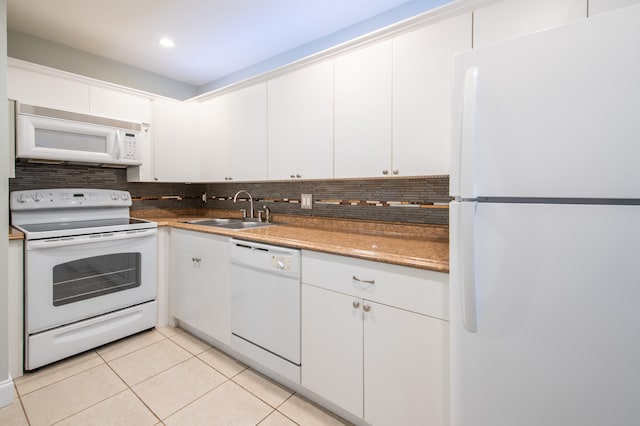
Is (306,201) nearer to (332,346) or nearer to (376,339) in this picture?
(332,346)

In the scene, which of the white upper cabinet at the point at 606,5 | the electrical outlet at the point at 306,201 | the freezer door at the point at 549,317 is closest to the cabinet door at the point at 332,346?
the freezer door at the point at 549,317

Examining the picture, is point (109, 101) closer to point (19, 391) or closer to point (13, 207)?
point (13, 207)

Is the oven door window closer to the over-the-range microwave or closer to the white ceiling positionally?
the over-the-range microwave

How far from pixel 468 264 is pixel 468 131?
42cm

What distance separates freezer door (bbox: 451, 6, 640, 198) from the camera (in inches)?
30.5

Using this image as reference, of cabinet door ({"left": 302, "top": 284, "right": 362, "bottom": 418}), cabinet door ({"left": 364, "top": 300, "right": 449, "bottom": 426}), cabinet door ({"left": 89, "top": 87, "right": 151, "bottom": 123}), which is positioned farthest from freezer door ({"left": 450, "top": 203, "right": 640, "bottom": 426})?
cabinet door ({"left": 89, "top": 87, "right": 151, "bottom": 123})

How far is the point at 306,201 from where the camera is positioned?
2508 millimetres

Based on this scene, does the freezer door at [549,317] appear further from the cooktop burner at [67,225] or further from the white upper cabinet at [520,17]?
the cooktop burner at [67,225]

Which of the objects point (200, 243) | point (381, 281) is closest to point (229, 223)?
point (200, 243)

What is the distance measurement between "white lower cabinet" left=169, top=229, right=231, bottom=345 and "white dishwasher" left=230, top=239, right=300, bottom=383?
0.37 ft

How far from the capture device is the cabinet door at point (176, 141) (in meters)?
2.79

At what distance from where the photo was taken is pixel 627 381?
0.80 metres

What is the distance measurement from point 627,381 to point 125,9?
3118 mm

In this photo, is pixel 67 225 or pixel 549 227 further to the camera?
pixel 67 225
